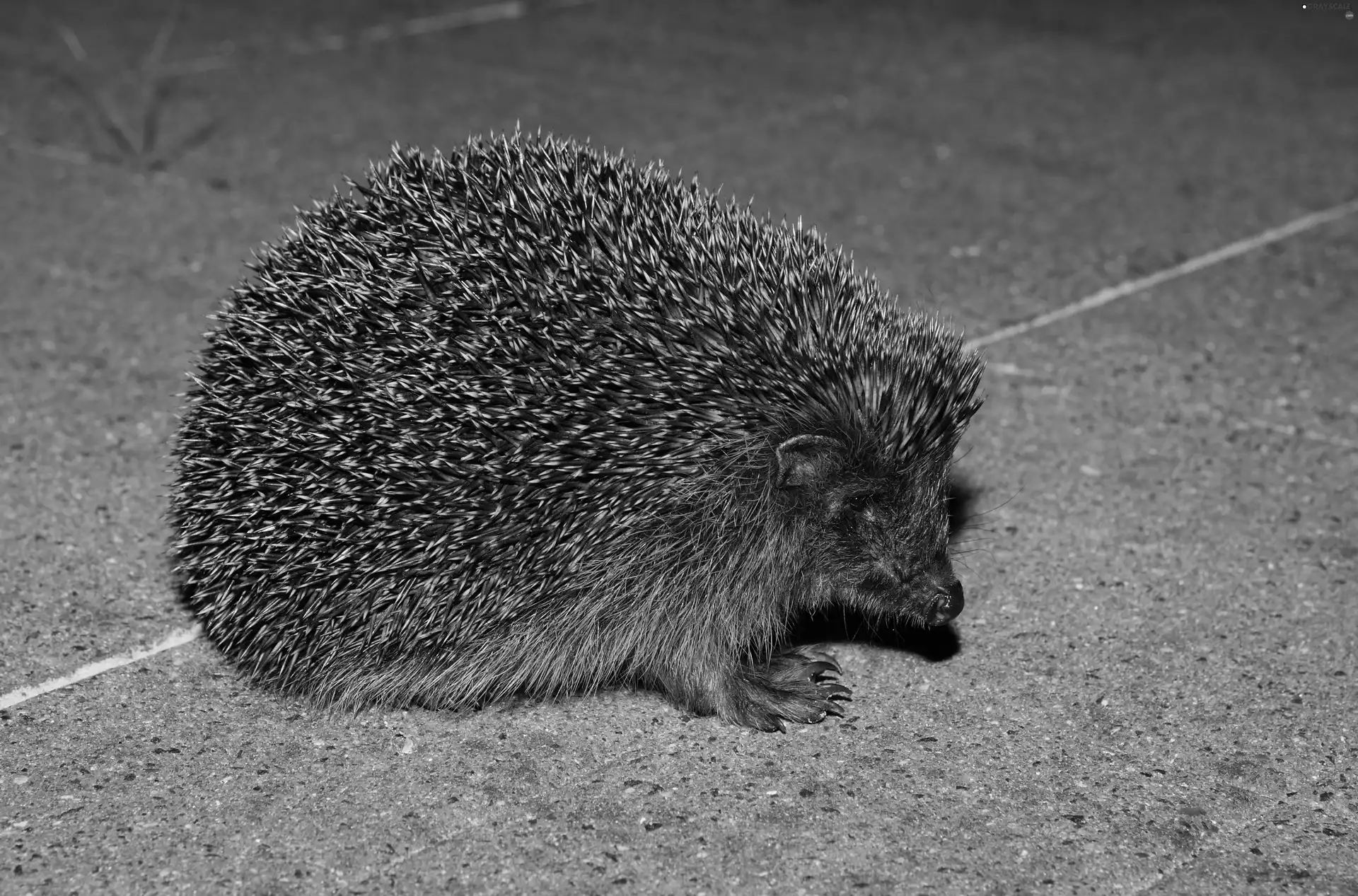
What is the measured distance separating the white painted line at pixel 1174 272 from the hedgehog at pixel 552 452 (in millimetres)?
→ 2642

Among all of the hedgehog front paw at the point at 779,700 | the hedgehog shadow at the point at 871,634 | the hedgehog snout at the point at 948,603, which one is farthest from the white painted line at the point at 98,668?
the hedgehog snout at the point at 948,603

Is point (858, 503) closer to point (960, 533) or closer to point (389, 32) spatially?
point (960, 533)

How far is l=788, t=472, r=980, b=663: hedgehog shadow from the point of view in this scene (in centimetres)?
504

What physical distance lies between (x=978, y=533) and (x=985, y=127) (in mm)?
5154

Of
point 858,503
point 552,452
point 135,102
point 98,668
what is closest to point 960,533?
point 858,503

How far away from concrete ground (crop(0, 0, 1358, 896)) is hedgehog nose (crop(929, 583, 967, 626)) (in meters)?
Answer: 0.33

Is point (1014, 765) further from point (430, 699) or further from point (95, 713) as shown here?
point (95, 713)

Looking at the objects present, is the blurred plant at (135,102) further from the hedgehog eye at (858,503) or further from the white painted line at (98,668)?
the hedgehog eye at (858,503)

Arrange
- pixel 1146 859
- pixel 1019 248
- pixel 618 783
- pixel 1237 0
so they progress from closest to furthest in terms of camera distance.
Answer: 1. pixel 1146 859
2. pixel 618 783
3. pixel 1019 248
4. pixel 1237 0

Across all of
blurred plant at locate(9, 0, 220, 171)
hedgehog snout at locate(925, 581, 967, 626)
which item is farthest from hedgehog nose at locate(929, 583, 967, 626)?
blurred plant at locate(9, 0, 220, 171)

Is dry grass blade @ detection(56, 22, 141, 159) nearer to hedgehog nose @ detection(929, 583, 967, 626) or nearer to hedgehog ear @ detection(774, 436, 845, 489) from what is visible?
hedgehog ear @ detection(774, 436, 845, 489)

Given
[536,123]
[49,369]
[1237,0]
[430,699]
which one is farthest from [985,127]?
[430,699]

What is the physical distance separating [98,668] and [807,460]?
7.79 ft

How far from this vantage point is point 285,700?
4.74 m
